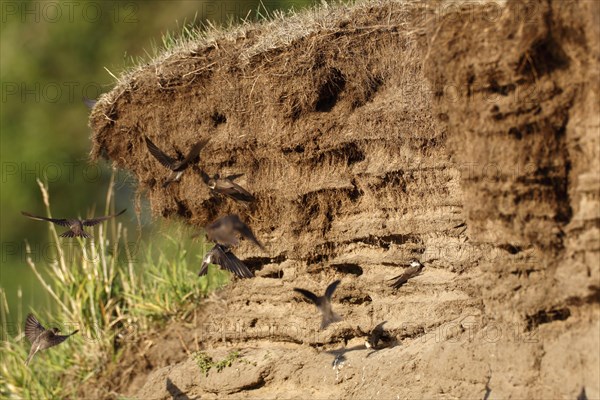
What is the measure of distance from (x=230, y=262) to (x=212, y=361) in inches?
33.4

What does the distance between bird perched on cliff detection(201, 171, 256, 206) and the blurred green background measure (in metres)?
8.99

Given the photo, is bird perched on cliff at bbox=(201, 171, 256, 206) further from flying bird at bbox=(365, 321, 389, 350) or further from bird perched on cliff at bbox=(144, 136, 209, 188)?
flying bird at bbox=(365, 321, 389, 350)

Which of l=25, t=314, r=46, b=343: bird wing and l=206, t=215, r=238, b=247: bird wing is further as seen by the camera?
l=25, t=314, r=46, b=343: bird wing

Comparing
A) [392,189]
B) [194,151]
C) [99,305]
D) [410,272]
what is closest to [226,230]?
[194,151]

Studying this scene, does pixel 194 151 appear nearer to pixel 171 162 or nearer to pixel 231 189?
pixel 231 189

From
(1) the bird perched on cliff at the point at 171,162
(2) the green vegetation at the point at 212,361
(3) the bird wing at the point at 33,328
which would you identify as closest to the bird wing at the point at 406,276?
(2) the green vegetation at the point at 212,361

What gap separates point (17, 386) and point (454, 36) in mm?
5808

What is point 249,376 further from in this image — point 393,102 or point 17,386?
point 17,386

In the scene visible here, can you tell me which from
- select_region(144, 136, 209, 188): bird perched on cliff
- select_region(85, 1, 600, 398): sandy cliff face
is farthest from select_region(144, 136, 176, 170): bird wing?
select_region(85, 1, 600, 398): sandy cliff face

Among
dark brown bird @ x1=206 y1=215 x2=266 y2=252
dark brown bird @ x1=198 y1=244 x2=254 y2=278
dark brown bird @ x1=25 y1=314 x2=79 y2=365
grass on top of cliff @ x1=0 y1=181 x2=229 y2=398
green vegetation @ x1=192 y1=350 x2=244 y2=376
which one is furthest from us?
grass on top of cliff @ x1=0 y1=181 x2=229 y2=398

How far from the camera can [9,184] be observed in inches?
640

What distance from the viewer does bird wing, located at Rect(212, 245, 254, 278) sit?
7.21 meters

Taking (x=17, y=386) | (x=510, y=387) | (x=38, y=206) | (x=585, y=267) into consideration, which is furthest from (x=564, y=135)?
(x=38, y=206)

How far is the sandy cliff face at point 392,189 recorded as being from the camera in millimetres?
5148
